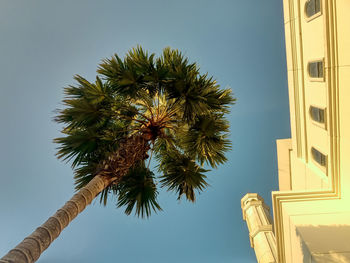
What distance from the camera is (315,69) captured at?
10.1 metres

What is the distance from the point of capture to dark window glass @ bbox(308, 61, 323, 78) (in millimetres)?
9671

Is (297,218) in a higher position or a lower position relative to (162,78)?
lower

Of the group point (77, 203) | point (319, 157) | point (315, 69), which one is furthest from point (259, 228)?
point (77, 203)

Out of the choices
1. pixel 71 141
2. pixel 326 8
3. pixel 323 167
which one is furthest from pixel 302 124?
pixel 71 141

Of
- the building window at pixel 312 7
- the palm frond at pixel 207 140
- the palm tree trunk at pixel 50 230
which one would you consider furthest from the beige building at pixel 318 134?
the palm tree trunk at pixel 50 230

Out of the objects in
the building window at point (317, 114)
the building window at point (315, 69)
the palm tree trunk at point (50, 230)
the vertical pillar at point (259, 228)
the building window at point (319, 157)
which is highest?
→ the building window at point (315, 69)

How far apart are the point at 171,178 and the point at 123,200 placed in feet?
6.14

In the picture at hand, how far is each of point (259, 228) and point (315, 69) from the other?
71.2 ft

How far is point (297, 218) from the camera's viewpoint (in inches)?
327

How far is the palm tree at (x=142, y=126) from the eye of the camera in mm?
7594

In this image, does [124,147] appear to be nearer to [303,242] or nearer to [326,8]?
[303,242]

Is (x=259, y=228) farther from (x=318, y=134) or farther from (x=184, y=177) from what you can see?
(x=184, y=177)

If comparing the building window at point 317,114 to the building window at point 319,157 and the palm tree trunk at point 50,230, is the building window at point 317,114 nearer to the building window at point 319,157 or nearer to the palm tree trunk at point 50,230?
the building window at point 319,157

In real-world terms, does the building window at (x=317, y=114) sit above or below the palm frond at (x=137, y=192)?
above
